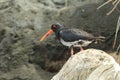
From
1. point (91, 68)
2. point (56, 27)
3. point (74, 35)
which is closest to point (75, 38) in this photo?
point (74, 35)

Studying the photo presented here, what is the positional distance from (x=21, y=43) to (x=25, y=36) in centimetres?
12

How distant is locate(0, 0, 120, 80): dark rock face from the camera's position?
813 cm

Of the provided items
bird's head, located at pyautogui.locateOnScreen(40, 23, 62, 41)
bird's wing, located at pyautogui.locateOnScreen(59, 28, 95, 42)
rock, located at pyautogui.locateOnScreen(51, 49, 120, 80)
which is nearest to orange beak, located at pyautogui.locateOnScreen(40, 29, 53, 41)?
bird's head, located at pyautogui.locateOnScreen(40, 23, 62, 41)

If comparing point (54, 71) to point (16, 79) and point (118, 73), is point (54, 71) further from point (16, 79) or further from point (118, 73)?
point (118, 73)

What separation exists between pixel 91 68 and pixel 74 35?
6.03 ft

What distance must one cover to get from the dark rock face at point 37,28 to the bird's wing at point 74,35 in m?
0.65

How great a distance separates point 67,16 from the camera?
27.7 feet

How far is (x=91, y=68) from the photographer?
5.72 metres

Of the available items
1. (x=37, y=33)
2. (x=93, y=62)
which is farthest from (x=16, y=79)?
(x=93, y=62)

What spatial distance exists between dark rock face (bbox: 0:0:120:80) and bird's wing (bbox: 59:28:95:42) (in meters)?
0.65

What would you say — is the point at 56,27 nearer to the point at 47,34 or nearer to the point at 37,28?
the point at 47,34

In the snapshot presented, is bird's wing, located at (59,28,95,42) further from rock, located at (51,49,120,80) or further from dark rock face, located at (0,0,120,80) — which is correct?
rock, located at (51,49,120,80)

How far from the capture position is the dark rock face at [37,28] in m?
8.13

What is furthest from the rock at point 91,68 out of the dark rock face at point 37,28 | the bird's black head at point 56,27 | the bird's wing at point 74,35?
the dark rock face at point 37,28
